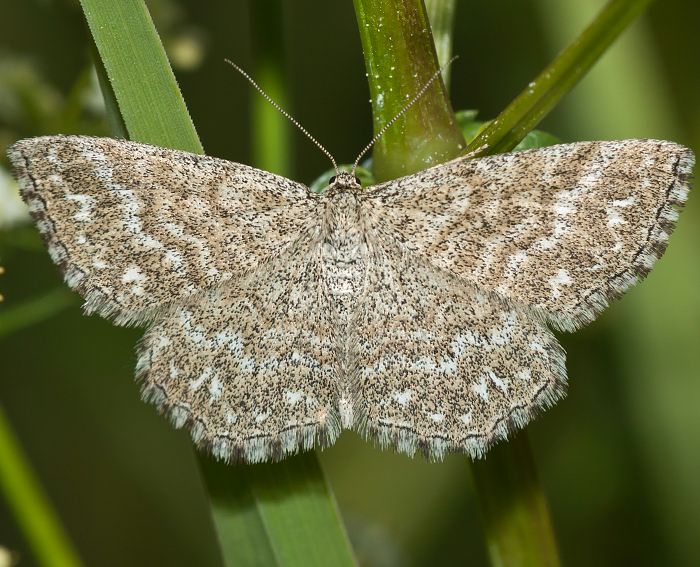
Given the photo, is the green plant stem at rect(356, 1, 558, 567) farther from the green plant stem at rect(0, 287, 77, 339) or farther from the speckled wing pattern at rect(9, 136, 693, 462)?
Answer: the green plant stem at rect(0, 287, 77, 339)

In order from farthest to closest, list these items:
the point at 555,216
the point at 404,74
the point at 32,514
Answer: the point at 32,514 → the point at 555,216 → the point at 404,74

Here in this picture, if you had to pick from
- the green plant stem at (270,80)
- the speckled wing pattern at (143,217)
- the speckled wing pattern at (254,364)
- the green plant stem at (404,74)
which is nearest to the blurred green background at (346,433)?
the green plant stem at (270,80)

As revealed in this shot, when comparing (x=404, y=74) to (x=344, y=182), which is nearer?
(x=404, y=74)

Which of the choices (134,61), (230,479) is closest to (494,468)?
(230,479)

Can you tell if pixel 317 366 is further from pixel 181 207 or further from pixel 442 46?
pixel 442 46

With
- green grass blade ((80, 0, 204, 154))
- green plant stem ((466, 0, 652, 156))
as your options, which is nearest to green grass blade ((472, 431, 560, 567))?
green plant stem ((466, 0, 652, 156))

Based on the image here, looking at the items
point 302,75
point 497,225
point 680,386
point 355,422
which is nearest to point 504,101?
point 302,75

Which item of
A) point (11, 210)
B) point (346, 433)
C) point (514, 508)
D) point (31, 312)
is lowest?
point (346, 433)

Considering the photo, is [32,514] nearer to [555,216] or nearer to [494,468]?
[494,468]
